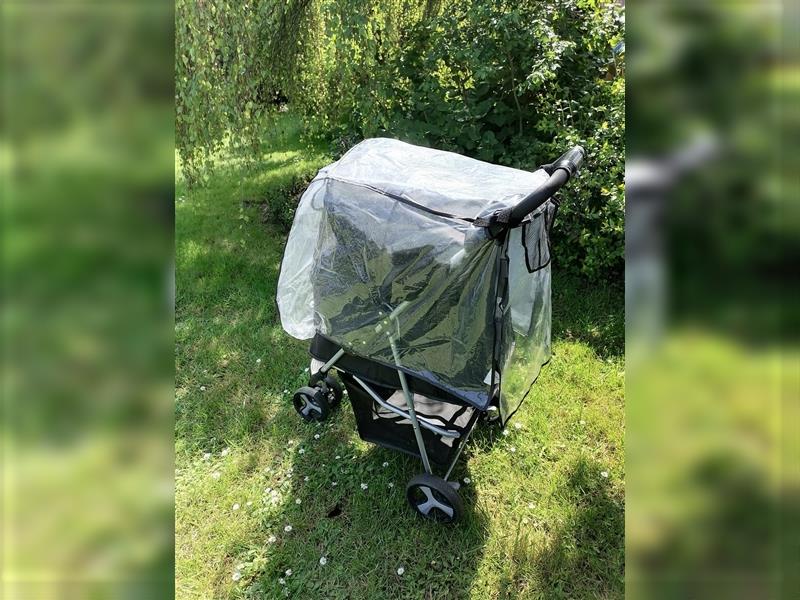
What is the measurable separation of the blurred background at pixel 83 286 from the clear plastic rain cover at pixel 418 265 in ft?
4.52

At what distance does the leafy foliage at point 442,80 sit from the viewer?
3611 mm

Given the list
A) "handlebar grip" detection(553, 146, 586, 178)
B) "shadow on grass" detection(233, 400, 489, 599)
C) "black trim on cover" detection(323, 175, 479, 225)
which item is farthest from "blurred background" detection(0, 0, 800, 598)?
"shadow on grass" detection(233, 400, 489, 599)

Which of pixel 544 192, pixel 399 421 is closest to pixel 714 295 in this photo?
pixel 544 192

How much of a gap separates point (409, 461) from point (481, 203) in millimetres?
1629

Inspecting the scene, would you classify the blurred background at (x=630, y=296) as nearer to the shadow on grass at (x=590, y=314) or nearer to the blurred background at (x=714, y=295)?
the blurred background at (x=714, y=295)

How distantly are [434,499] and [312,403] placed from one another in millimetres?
972

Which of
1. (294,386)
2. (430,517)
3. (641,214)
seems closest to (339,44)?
(294,386)

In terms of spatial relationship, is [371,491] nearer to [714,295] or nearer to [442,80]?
[714,295]

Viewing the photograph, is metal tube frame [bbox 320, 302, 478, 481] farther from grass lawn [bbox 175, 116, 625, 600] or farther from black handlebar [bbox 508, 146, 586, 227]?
black handlebar [bbox 508, 146, 586, 227]

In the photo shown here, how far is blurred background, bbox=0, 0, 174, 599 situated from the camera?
0.56m

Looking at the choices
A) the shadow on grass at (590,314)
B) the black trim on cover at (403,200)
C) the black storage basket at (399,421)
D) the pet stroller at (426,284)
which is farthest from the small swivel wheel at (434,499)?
the shadow on grass at (590,314)

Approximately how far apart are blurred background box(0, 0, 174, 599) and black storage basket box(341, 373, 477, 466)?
78.1 inches

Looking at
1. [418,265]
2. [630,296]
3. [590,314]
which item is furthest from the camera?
[590,314]

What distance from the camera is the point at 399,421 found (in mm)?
2738
